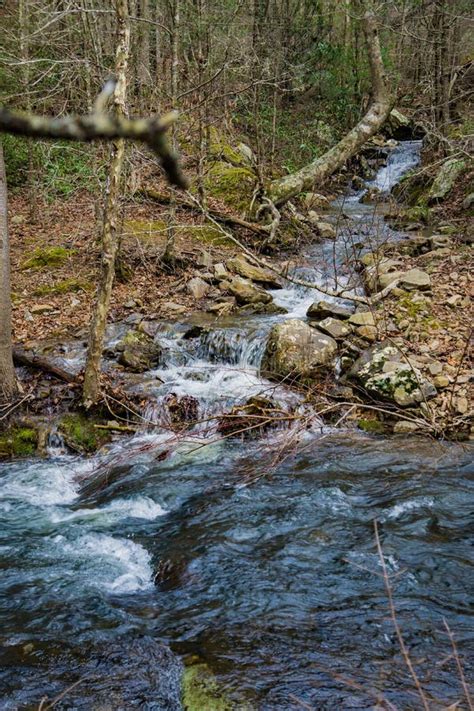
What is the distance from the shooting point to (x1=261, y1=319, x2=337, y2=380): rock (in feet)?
Answer: 26.1

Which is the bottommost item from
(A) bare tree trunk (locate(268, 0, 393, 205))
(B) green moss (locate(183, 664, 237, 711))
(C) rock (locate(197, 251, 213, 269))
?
(B) green moss (locate(183, 664, 237, 711))

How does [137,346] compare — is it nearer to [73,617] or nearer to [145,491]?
[145,491]

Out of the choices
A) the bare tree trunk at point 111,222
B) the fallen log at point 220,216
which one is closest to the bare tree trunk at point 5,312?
the bare tree trunk at point 111,222

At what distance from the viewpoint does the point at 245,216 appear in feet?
44.9

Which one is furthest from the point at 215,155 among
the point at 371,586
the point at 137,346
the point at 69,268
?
the point at 371,586

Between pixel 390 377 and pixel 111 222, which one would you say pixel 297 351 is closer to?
pixel 390 377

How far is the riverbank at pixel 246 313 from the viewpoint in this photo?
7121 millimetres

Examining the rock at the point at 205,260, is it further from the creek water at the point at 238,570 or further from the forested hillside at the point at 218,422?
the creek water at the point at 238,570

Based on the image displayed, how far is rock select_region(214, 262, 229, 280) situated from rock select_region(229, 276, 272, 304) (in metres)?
0.53

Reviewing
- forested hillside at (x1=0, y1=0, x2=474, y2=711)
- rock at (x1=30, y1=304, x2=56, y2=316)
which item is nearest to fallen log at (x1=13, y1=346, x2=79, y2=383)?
forested hillside at (x1=0, y1=0, x2=474, y2=711)

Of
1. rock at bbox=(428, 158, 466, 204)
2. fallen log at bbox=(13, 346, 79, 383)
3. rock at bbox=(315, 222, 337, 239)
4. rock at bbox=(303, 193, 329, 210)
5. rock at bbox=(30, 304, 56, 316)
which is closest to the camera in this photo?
fallen log at bbox=(13, 346, 79, 383)

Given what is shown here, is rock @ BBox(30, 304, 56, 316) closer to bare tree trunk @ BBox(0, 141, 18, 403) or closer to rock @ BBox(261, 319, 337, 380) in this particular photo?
bare tree trunk @ BBox(0, 141, 18, 403)

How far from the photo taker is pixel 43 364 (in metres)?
7.95

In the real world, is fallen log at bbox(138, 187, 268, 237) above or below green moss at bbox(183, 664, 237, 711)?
above
